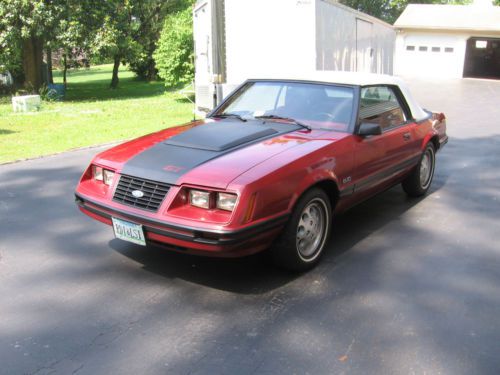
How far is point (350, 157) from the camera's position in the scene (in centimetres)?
438

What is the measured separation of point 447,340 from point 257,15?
29.6 ft

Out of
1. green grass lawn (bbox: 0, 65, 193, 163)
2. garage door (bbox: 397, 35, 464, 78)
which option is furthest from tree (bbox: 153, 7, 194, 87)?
garage door (bbox: 397, 35, 464, 78)

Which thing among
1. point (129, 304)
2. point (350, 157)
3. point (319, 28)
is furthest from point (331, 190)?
point (319, 28)

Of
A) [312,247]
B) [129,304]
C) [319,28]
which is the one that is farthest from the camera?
[319,28]

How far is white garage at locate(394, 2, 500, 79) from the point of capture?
32.7 metres

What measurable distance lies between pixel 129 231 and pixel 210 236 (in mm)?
709

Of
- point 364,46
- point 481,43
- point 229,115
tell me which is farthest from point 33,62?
point 481,43

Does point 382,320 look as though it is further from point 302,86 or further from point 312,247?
point 302,86

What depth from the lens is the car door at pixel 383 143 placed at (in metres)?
4.59

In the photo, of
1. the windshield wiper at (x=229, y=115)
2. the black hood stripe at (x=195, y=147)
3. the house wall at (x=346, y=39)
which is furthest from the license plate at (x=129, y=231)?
the house wall at (x=346, y=39)

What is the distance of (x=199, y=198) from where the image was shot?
139 inches

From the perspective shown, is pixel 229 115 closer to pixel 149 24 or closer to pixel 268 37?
pixel 268 37

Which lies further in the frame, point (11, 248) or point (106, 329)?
point (11, 248)

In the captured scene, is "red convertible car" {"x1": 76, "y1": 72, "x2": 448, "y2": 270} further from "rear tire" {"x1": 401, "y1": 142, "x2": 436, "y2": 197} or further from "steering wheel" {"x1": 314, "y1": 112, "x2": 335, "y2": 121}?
"rear tire" {"x1": 401, "y1": 142, "x2": 436, "y2": 197}
